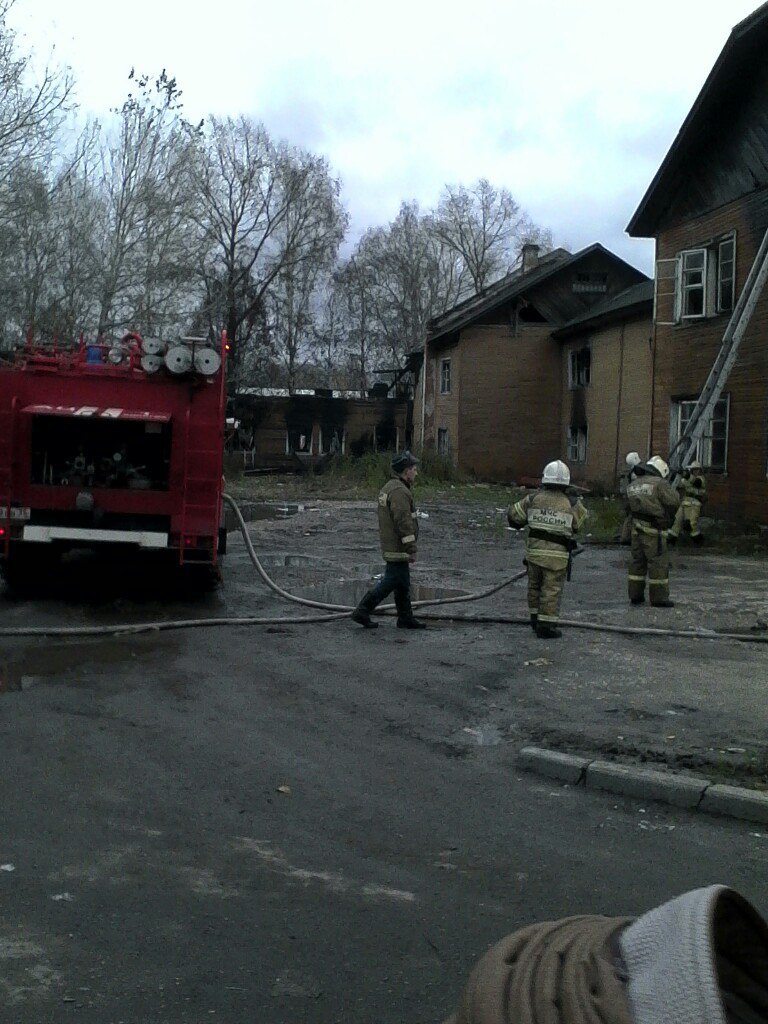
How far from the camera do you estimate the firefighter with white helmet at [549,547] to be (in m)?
10.5

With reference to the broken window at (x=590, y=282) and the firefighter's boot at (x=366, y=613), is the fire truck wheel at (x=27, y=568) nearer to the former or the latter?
the firefighter's boot at (x=366, y=613)

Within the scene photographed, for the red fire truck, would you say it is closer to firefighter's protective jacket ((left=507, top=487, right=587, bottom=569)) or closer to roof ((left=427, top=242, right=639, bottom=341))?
firefighter's protective jacket ((left=507, top=487, right=587, bottom=569))

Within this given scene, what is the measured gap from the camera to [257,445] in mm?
51188

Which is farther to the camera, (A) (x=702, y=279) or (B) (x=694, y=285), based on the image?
(B) (x=694, y=285)

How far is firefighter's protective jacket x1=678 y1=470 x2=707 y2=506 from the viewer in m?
18.1

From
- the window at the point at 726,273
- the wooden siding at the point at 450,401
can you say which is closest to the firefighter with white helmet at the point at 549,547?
the window at the point at 726,273

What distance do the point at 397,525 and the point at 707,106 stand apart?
14.5 metres

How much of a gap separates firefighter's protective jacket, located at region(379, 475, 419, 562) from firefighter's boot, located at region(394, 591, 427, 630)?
1.66 feet

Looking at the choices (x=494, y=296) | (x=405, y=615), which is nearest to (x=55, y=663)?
(x=405, y=615)

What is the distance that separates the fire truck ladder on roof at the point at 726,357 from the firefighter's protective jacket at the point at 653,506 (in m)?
7.40

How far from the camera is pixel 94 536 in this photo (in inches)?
465

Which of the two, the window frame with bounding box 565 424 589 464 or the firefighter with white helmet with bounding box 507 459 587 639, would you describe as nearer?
the firefighter with white helmet with bounding box 507 459 587 639

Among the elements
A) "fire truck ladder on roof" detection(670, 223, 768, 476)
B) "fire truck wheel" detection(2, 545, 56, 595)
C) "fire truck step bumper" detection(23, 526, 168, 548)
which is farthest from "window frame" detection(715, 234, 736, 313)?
"fire truck wheel" detection(2, 545, 56, 595)

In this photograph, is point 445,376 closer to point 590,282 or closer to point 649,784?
point 590,282
